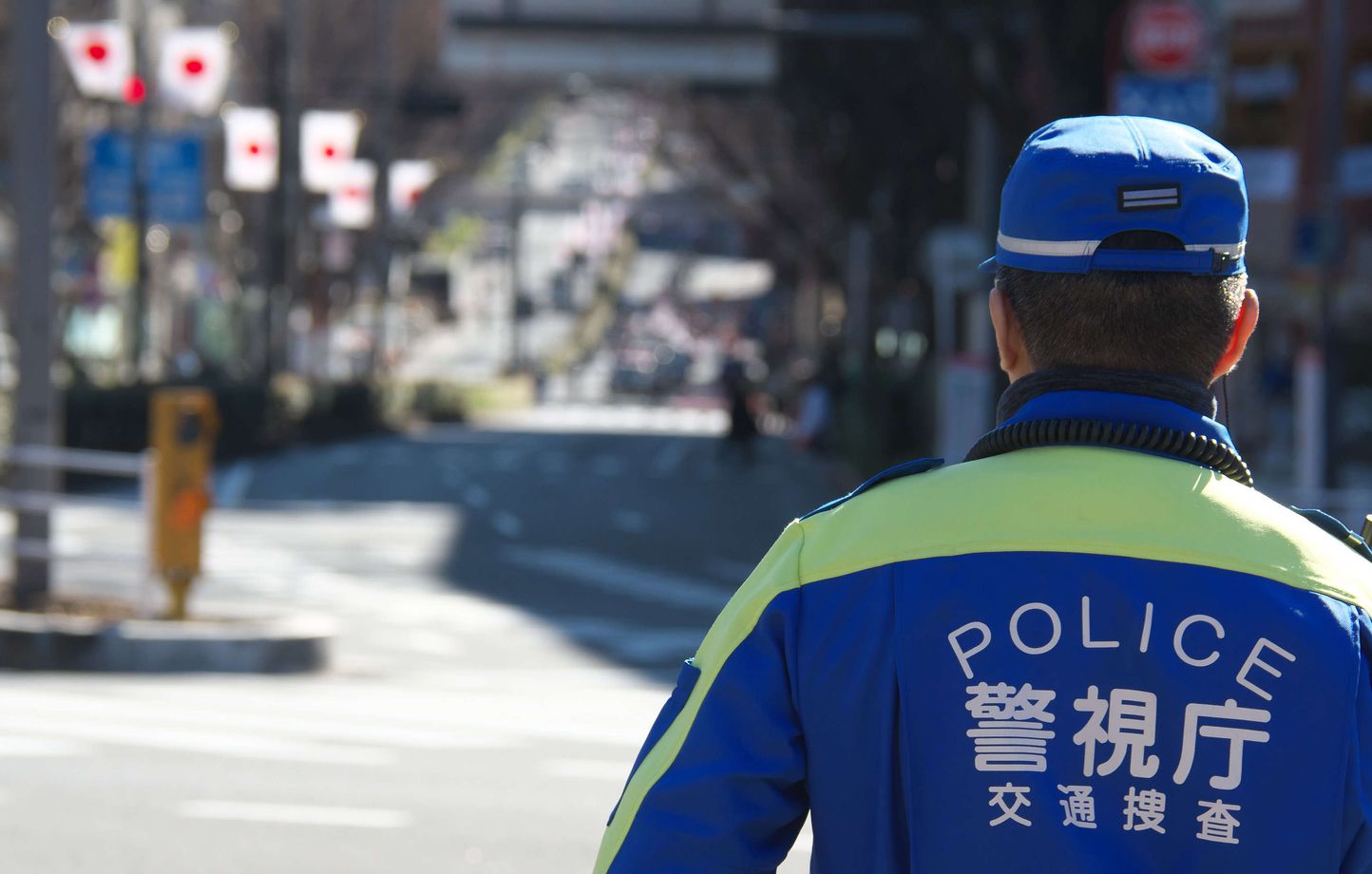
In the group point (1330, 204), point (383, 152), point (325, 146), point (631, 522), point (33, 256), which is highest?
point (1330, 204)

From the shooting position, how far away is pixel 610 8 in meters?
28.0

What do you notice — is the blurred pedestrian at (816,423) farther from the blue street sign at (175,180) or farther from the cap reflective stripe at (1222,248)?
the cap reflective stripe at (1222,248)

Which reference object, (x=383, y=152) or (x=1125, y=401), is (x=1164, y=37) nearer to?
(x=1125, y=401)

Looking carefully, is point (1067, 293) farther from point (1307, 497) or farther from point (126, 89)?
point (126, 89)

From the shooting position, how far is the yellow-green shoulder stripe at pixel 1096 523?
6.51 feet

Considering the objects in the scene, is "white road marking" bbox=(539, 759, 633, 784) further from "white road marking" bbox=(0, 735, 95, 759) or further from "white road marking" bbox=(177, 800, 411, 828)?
"white road marking" bbox=(0, 735, 95, 759)

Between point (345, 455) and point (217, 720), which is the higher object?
point (217, 720)

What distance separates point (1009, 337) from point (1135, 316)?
0.15 meters

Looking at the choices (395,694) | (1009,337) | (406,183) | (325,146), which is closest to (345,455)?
(325,146)

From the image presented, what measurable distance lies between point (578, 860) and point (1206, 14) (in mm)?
12365

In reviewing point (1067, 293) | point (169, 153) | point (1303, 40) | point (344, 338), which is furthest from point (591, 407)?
point (1067, 293)

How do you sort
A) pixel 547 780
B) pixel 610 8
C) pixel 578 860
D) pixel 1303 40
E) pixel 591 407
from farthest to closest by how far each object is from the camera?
pixel 591 407 → pixel 1303 40 → pixel 610 8 → pixel 547 780 → pixel 578 860

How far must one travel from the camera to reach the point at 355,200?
132 feet

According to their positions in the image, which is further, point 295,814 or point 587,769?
point 587,769
